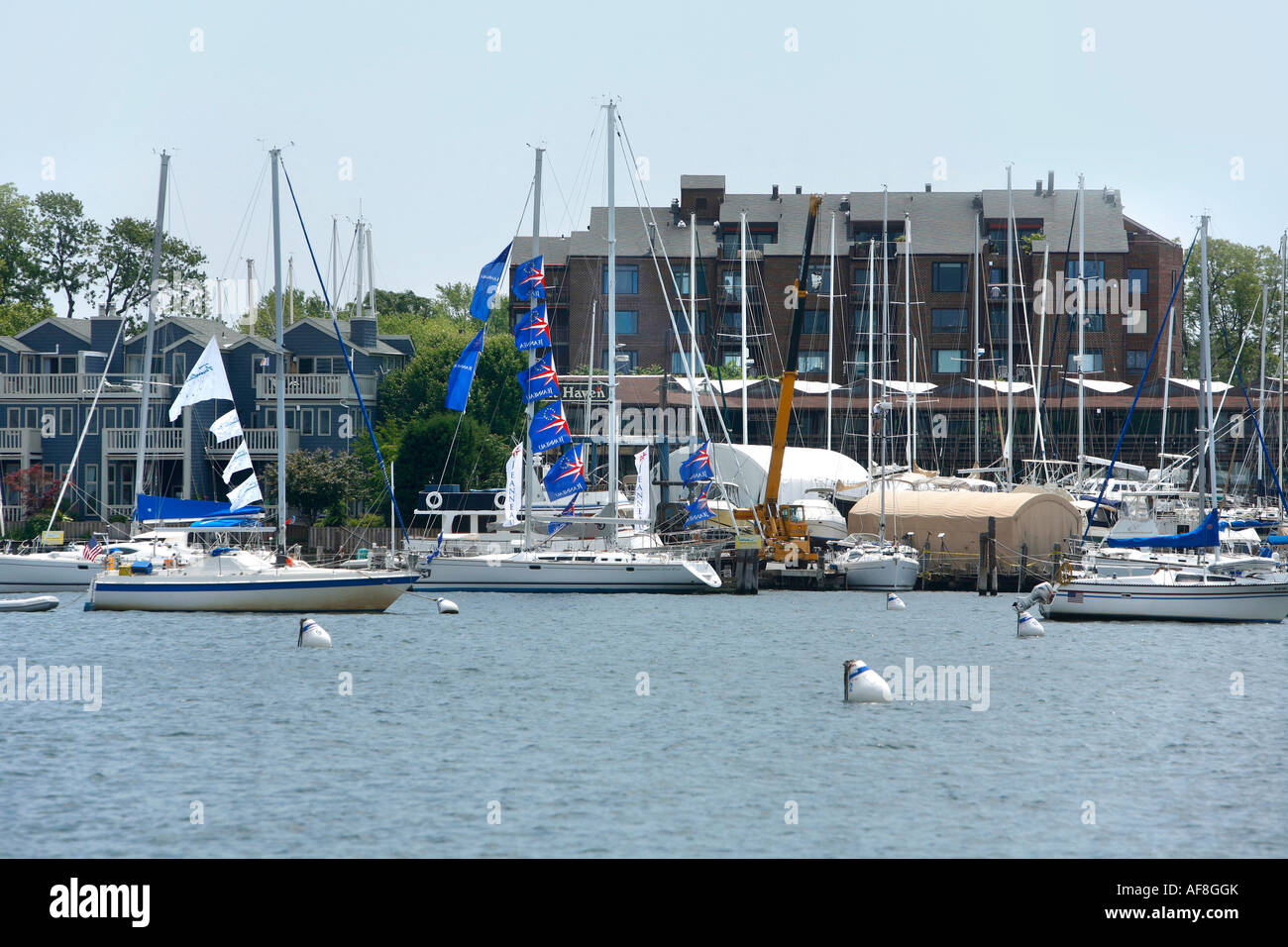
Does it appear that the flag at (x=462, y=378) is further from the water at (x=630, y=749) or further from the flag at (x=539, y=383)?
the water at (x=630, y=749)

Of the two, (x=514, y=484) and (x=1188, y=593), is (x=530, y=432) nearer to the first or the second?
(x=514, y=484)

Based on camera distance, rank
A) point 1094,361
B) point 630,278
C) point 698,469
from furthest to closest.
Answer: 1. point 630,278
2. point 1094,361
3. point 698,469

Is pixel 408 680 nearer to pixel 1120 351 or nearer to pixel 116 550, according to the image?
pixel 116 550

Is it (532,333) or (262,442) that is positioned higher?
(532,333)

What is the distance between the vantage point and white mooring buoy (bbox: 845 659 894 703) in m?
31.0

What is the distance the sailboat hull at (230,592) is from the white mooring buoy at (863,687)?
742 inches

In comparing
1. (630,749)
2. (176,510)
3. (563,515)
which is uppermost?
(176,510)

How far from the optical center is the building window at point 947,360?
99438mm

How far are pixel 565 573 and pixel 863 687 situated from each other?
84.5ft

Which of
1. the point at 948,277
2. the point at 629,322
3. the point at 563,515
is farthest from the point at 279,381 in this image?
the point at 948,277

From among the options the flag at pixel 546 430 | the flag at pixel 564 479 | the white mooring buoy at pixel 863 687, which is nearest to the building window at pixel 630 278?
the flag at pixel 564 479

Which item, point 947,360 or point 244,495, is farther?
point 947,360

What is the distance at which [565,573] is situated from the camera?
55688 mm

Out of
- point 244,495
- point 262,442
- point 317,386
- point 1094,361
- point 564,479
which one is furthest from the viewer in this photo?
point 1094,361
